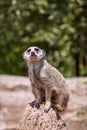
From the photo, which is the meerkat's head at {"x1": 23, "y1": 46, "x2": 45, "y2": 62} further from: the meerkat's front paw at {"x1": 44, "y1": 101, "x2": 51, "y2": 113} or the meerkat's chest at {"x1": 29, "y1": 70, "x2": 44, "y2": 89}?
the meerkat's front paw at {"x1": 44, "y1": 101, "x2": 51, "y2": 113}

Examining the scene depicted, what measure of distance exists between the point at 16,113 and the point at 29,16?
2861mm

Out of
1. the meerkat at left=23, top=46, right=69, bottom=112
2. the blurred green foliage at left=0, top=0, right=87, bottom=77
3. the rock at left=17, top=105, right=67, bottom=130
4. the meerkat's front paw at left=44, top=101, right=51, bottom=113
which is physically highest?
the blurred green foliage at left=0, top=0, right=87, bottom=77

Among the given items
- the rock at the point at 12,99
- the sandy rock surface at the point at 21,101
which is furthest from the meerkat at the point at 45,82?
the rock at the point at 12,99

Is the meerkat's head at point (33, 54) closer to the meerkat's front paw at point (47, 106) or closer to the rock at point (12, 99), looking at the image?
the meerkat's front paw at point (47, 106)

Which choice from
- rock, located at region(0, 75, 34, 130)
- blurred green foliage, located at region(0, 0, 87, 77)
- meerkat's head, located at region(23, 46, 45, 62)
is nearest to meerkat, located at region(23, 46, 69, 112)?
meerkat's head, located at region(23, 46, 45, 62)

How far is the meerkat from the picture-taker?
5.87m

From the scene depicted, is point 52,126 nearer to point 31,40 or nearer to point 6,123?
point 6,123

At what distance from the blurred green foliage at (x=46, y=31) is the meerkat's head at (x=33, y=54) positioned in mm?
5087

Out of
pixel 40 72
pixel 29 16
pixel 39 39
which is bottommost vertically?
pixel 40 72

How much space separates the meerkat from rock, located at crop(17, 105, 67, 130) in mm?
58

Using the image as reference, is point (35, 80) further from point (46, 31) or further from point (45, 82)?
point (46, 31)

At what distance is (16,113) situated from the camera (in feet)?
33.9

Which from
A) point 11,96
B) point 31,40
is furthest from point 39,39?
point 11,96

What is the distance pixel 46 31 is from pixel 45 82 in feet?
20.1
